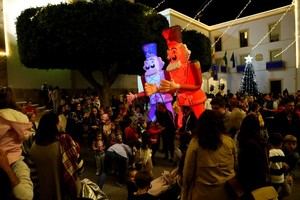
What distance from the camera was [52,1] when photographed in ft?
63.4

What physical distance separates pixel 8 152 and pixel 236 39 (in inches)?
1420

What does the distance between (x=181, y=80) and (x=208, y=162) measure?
225 inches

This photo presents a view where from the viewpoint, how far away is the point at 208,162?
3.63 metres

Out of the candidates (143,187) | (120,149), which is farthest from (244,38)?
(143,187)

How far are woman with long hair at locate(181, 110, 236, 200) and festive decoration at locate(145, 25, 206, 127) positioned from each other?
192 inches

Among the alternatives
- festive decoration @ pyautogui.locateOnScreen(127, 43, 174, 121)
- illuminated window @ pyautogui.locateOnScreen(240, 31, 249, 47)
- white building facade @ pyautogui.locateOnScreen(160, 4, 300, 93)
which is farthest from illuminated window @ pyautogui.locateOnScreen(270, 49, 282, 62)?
festive decoration @ pyautogui.locateOnScreen(127, 43, 174, 121)

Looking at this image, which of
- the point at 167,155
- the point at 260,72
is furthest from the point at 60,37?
the point at 260,72

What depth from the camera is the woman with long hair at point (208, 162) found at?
3641mm

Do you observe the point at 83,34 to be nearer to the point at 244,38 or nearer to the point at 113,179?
the point at 113,179

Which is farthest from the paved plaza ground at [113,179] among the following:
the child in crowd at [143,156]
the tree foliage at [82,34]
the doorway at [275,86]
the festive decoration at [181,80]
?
the doorway at [275,86]

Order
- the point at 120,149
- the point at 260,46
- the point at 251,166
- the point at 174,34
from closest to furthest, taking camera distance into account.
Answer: the point at 251,166
the point at 120,149
the point at 174,34
the point at 260,46

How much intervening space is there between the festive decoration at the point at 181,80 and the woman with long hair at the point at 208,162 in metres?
4.88

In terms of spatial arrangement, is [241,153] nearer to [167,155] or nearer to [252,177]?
[252,177]

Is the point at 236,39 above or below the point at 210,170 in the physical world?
above
